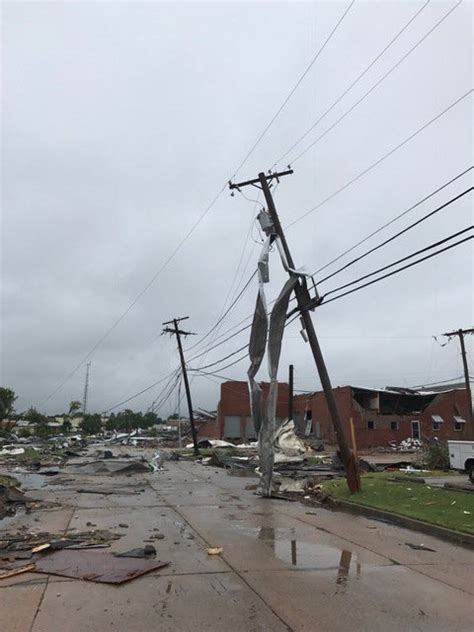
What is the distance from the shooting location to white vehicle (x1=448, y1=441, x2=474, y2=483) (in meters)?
22.2

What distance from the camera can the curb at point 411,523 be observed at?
10.4 meters

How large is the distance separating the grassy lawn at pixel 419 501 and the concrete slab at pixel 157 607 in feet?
19.1

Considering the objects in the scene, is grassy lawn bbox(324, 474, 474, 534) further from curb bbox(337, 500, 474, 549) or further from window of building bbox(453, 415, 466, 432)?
window of building bbox(453, 415, 466, 432)

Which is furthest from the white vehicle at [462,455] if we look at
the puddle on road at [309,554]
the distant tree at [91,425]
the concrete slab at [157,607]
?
the distant tree at [91,425]

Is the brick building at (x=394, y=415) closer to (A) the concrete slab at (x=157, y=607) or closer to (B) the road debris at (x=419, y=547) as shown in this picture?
(B) the road debris at (x=419, y=547)

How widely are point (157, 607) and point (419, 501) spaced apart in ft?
32.9

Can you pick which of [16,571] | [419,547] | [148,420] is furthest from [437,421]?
[148,420]

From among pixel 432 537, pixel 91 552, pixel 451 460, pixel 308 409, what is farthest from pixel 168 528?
pixel 308 409

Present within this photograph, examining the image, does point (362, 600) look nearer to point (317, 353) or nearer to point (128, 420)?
point (317, 353)

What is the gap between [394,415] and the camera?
51.8 m

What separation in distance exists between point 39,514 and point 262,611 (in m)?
8.71

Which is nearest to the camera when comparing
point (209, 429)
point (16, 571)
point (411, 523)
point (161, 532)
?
point (16, 571)

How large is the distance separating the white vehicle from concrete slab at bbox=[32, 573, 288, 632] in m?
17.3

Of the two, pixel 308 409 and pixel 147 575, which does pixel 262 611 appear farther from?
pixel 308 409
